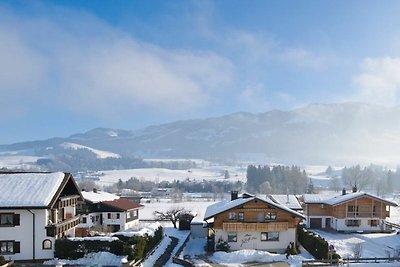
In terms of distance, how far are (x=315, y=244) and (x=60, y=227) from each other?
68.0ft

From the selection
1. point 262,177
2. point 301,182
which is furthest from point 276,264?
point 262,177

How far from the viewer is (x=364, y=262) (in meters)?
32.0

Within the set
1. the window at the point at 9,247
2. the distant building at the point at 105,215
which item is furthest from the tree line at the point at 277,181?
the window at the point at 9,247

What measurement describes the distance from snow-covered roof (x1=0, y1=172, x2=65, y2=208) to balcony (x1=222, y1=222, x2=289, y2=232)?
49.8 feet

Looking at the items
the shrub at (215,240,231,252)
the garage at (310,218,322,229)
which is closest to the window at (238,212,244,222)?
the shrub at (215,240,231,252)

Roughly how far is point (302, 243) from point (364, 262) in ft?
23.5

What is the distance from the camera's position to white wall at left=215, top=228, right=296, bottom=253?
38312 millimetres

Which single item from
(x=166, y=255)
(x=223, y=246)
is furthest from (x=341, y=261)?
(x=166, y=255)

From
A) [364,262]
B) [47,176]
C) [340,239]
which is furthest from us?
[340,239]

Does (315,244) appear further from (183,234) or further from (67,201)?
(67,201)

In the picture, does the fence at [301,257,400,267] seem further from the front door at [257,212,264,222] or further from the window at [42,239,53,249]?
the window at [42,239,53,249]

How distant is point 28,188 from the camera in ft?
114

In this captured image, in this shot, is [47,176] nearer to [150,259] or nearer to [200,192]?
[150,259]

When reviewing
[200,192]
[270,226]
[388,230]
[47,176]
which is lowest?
[200,192]
